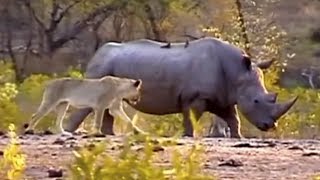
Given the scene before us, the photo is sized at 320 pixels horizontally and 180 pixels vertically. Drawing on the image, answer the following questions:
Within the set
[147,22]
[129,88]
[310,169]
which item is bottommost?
[310,169]

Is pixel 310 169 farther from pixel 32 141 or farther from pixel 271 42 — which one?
pixel 271 42

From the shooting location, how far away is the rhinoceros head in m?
16.5

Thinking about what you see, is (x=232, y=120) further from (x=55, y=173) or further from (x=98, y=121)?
(x=55, y=173)

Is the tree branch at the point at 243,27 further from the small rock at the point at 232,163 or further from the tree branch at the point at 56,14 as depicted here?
the small rock at the point at 232,163

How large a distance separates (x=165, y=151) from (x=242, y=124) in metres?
11.9

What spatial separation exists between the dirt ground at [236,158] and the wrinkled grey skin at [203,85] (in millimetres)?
4212

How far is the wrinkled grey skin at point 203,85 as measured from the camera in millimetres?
16516

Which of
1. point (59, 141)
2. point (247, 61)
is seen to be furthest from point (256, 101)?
point (59, 141)

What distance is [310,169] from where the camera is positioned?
9.11m

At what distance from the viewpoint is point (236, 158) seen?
32.2 ft

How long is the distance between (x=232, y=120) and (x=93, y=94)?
2483mm

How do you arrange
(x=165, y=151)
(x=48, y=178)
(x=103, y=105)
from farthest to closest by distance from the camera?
(x=103, y=105) → (x=165, y=151) → (x=48, y=178)

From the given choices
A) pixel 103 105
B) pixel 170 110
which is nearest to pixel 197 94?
pixel 170 110

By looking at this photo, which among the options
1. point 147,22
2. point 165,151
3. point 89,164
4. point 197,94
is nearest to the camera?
point 89,164
